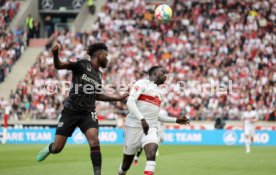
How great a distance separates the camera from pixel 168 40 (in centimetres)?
4081

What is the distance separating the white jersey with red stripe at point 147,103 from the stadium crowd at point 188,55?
21.7 meters

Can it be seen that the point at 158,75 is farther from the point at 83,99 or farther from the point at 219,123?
the point at 219,123

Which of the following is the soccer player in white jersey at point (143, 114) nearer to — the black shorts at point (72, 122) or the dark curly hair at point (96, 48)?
the black shorts at point (72, 122)

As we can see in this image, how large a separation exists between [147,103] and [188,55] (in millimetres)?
25998

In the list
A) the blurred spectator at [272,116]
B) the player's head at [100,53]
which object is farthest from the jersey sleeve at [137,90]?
the blurred spectator at [272,116]

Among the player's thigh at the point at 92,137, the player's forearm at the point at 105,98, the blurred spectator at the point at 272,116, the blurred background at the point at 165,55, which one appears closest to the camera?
the player's thigh at the point at 92,137

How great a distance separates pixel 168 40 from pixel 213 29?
2724 mm

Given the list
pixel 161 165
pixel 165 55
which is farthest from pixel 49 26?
pixel 161 165

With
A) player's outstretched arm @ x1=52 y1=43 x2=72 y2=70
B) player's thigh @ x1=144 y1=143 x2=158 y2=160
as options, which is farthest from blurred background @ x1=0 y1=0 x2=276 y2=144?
player's outstretched arm @ x1=52 y1=43 x2=72 y2=70

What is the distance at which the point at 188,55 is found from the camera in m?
39.2

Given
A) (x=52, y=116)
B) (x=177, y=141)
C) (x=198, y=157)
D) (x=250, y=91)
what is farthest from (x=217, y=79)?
(x=198, y=157)

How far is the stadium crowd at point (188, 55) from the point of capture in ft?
118

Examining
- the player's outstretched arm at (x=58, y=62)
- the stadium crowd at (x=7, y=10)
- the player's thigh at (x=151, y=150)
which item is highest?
the stadium crowd at (x=7, y=10)

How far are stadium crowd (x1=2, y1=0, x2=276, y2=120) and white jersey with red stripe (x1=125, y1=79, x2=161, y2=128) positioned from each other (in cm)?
2167
